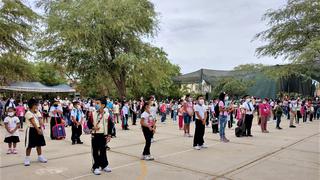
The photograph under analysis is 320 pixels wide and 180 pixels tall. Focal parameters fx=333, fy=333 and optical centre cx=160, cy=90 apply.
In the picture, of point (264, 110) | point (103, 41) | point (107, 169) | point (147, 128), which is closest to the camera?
point (107, 169)

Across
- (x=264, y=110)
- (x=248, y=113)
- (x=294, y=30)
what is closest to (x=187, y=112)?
(x=248, y=113)

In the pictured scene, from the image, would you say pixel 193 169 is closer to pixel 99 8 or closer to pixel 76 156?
pixel 76 156

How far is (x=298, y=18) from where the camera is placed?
100 feet

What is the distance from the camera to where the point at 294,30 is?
100 feet

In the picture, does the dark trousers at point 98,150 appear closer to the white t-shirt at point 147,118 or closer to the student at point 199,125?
the white t-shirt at point 147,118

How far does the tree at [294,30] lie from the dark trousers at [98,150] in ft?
81.7

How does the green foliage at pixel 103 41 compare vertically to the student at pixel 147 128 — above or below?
above

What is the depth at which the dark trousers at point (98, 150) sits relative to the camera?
7055mm

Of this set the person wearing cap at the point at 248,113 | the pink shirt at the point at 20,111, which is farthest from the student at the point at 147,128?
the pink shirt at the point at 20,111

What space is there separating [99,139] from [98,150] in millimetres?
233

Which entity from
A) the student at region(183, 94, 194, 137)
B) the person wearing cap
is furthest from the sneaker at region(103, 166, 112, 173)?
the person wearing cap

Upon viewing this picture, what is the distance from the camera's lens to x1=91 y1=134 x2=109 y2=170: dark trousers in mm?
7055

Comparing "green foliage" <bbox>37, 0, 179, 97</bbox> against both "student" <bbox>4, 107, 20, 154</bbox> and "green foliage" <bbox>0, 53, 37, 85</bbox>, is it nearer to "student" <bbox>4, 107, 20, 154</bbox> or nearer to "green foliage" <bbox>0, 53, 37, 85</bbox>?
"green foliage" <bbox>0, 53, 37, 85</bbox>

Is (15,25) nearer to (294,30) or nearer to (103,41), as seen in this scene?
(103,41)
